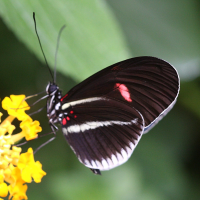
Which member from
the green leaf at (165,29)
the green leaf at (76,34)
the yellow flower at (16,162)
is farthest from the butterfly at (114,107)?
the green leaf at (165,29)

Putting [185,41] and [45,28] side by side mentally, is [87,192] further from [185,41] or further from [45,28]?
[185,41]

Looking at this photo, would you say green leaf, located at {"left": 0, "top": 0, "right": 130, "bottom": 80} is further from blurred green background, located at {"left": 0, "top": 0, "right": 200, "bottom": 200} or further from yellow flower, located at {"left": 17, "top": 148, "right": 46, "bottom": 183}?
yellow flower, located at {"left": 17, "top": 148, "right": 46, "bottom": 183}

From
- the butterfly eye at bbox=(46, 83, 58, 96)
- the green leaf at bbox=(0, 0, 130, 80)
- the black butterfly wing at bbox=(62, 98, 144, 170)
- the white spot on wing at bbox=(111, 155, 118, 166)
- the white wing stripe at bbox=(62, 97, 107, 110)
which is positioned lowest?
the white spot on wing at bbox=(111, 155, 118, 166)

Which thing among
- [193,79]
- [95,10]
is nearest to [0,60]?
[95,10]

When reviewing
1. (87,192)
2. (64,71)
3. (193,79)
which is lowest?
(87,192)

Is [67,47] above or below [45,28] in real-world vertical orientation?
below

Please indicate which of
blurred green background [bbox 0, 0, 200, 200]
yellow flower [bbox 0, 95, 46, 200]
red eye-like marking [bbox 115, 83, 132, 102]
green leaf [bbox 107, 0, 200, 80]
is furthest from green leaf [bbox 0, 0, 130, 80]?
green leaf [bbox 107, 0, 200, 80]

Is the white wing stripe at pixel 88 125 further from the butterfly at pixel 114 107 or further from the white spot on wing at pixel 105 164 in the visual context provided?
the white spot on wing at pixel 105 164

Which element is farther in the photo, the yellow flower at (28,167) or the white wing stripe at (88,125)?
the white wing stripe at (88,125)
